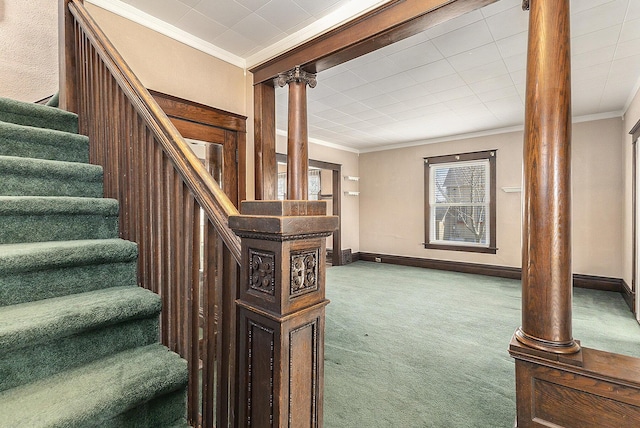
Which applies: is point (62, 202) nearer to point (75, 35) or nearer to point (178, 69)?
point (75, 35)

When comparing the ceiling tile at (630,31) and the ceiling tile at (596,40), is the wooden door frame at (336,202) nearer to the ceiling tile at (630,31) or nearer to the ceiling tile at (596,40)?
the ceiling tile at (596,40)

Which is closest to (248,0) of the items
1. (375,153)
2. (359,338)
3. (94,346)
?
(94,346)

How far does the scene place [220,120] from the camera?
291 centimetres

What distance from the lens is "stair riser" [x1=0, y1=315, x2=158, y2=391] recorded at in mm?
957

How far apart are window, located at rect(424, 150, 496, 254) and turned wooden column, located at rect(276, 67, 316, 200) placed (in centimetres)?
449

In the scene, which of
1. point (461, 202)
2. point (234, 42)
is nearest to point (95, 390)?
point (234, 42)

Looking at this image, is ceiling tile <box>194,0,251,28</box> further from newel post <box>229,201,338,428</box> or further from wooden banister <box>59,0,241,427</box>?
newel post <box>229,201,338,428</box>

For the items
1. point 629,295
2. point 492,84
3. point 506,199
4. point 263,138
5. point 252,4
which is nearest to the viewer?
point 252,4

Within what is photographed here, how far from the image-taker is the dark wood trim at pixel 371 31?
1.93 metres

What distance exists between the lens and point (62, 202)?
1422 mm

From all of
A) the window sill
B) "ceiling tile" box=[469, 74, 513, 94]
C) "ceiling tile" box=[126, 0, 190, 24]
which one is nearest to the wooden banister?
"ceiling tile" box=[126, 0, 190, 24]

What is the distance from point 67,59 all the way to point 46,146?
2.01ft

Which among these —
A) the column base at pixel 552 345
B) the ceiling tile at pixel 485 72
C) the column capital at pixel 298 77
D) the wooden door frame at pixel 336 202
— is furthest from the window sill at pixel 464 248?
the column base at pixel 552 345

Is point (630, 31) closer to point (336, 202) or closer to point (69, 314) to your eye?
point (69, 314)
